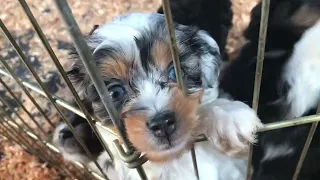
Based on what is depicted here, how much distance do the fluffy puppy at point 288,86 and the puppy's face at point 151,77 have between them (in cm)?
18

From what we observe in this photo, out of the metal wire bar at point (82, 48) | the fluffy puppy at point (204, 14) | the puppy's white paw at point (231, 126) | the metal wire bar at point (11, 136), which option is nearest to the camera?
the metal wire bar at point (82, 48)

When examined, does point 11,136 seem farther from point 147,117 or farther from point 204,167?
point 147,117

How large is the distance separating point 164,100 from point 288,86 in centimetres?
42

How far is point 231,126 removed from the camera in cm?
91

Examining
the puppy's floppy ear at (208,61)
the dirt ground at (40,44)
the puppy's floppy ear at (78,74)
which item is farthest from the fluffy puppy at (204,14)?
the puppy's floppy ear at (78,74)

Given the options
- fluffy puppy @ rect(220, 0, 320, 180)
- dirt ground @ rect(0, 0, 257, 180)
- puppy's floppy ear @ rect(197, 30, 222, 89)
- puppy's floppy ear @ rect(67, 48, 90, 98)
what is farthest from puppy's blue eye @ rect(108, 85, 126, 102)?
dirt ground @ rect(0, 0, 257, 180)

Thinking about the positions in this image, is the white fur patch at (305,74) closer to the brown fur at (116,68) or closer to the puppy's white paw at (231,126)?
the puppy's white paw at (231,126)

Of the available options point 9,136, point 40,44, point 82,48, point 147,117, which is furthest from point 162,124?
→ point 40,44

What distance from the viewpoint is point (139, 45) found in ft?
3.47

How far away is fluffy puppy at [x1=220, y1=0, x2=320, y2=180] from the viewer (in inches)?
44.6

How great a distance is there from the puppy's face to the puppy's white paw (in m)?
0.04

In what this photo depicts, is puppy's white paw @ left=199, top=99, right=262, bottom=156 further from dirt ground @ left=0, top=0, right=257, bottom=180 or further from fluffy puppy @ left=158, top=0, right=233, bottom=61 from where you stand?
dirt ground @ left=0, top=0, right=257, bottom=180

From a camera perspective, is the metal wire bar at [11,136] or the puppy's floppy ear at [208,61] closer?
the puppy's floppy ear at [208,61]

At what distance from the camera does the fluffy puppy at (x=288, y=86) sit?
1.13m
